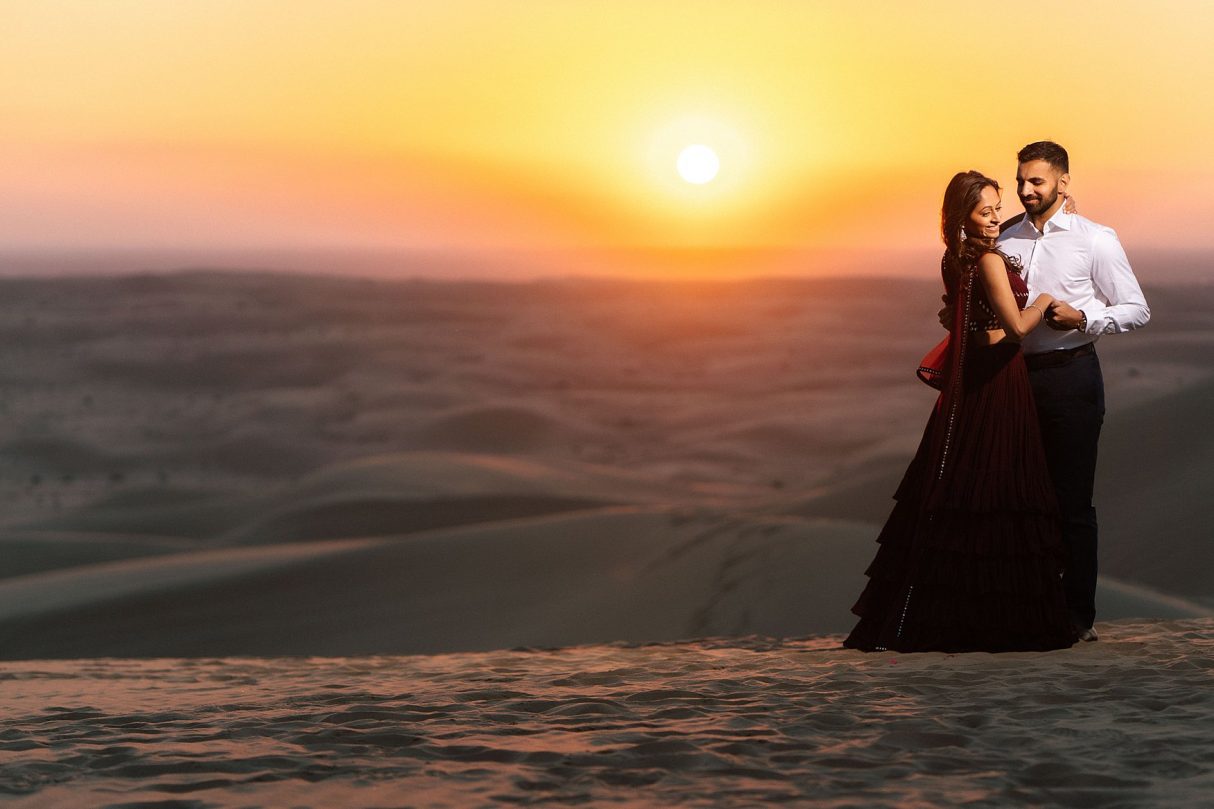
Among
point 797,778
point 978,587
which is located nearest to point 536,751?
point 797,778

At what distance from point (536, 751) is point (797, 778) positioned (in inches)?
30.1

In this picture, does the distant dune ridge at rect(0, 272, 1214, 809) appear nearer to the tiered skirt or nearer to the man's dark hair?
the tiered skirt

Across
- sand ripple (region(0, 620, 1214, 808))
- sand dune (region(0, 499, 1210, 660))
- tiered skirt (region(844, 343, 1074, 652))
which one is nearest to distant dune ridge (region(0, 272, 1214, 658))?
sand dune (region(0, 499, 1210, 660))

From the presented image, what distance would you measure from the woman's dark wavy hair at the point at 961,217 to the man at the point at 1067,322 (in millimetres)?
222

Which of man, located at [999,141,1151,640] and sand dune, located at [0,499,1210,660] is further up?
man, located at [999,141,1151,640]

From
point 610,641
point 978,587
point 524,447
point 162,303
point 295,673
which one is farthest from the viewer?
point 162,303

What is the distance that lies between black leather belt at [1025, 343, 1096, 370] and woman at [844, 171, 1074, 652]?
10cm

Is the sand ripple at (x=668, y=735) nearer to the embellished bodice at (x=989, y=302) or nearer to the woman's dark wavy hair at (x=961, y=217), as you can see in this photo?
the embellished bodice at (x=989, y=302)

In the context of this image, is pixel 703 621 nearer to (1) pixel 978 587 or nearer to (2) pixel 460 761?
(1) pixel 978 587

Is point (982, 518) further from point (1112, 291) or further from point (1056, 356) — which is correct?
point (1112, 291)

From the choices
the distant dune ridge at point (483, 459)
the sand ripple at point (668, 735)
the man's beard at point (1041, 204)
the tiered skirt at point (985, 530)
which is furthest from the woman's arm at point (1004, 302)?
the distant dune ridge at point (483, 459)

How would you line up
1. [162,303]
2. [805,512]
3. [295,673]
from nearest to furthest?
[295,673] < [805,512] < [162,303]

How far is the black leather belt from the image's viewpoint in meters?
5.51

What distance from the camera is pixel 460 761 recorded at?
4391mm
